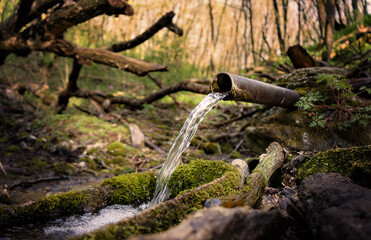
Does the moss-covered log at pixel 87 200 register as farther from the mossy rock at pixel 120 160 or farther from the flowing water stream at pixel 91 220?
the mossy rock at pixel 120 160

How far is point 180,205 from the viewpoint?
1718mm

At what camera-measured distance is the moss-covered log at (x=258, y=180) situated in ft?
6.27

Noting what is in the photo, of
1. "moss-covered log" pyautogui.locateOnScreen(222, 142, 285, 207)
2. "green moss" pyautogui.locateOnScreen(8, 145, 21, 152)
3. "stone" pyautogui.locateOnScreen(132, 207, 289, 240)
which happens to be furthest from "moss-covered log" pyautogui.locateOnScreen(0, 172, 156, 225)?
"green moss" pyautogui.locateOnScreen(8, 145, 21, 152)

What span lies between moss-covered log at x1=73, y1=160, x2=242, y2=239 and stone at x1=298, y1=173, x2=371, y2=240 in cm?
61

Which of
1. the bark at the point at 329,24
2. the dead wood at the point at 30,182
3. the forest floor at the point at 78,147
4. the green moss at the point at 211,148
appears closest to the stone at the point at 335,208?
the forest floor at the point at 78,147

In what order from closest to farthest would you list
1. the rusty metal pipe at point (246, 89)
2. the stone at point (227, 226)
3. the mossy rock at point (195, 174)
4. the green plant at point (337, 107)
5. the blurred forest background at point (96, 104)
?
the stone at point (227, 226) → the mossy rock at point (195, 174) → the rusty metal pipe at point (246, 89) → the green plant at point (337, 107) → the blurred forest background at point (96, 104)

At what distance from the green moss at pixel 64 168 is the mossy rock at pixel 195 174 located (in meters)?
3.35

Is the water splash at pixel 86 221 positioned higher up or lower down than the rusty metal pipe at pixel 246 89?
Answer: lower down

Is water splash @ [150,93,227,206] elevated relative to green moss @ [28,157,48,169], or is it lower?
elevated

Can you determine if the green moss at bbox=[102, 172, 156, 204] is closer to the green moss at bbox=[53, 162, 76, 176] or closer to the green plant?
the green plant

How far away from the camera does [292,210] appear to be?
70.8 inches

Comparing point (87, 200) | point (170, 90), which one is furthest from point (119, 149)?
point (87, 200)

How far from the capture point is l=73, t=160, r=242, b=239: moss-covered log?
1354 millimetres

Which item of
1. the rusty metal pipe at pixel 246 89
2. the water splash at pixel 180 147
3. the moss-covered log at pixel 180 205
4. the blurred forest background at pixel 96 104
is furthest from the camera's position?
the blurred forest background at pixel 96 104
